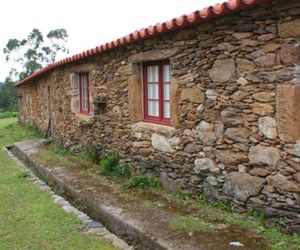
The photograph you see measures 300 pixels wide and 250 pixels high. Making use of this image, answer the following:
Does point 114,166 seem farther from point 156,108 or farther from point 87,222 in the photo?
point 87,222

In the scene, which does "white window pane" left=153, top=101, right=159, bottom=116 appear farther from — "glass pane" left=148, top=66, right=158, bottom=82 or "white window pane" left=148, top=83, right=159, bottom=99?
"glass pane" left=148, top=66, right=158, bottom=82

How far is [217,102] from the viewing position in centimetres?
495

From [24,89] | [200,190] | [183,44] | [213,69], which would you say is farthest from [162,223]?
[24,89]

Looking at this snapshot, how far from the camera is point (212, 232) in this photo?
14.0 ft

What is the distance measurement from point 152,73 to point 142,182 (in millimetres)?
1784

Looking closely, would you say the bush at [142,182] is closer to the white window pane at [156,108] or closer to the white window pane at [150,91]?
the white window pane at [156,108]

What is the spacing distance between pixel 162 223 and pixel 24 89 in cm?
1713

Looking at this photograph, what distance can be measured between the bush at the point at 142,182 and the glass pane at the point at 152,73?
159 cm

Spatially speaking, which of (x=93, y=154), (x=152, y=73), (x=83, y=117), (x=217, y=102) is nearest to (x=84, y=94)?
(x=83, y=117)

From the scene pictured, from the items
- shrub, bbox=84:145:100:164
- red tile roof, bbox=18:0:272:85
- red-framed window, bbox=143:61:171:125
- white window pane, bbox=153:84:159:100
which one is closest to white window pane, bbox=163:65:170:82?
red-framed window, bbox=143:61:171:125

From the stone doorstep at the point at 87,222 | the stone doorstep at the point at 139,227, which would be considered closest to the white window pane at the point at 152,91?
the stone doorstep at the point at 139,227

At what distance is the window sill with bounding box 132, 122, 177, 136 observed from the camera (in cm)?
585

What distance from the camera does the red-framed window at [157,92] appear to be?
20.2 feet

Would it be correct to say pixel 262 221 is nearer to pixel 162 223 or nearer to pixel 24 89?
pixel 162 223
